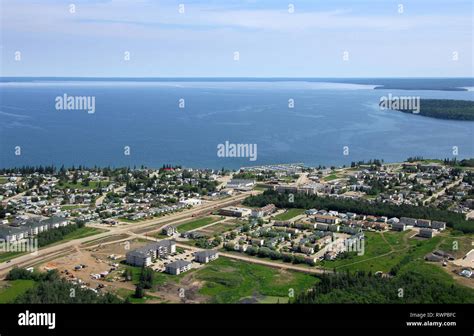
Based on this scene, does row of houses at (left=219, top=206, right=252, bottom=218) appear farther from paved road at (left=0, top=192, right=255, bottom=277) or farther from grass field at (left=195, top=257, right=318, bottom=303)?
grass field at (left=195, top=257, right=318, bottom=303)

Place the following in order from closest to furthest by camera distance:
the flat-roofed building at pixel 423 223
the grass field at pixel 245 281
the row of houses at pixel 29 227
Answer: the grass field at pixel 245 281 < the row of houses at pixel 29 227 < the flat-roofed building at pixel 423 223

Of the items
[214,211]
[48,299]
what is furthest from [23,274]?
[214,211]

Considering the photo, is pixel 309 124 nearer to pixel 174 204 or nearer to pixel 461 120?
pixel 461 120

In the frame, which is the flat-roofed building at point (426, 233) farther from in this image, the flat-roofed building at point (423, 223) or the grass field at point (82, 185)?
the grass field at point (82, 185)

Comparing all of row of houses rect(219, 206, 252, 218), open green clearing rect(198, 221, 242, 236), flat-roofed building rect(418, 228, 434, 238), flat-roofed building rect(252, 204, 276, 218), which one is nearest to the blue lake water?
flat-roofed building rect(252, 204, 276, 218)

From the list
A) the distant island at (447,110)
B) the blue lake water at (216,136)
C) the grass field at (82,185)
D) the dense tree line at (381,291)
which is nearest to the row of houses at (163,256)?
the dense tree line at (381,291)

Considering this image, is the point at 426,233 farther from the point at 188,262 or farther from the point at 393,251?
the point at 188,262
